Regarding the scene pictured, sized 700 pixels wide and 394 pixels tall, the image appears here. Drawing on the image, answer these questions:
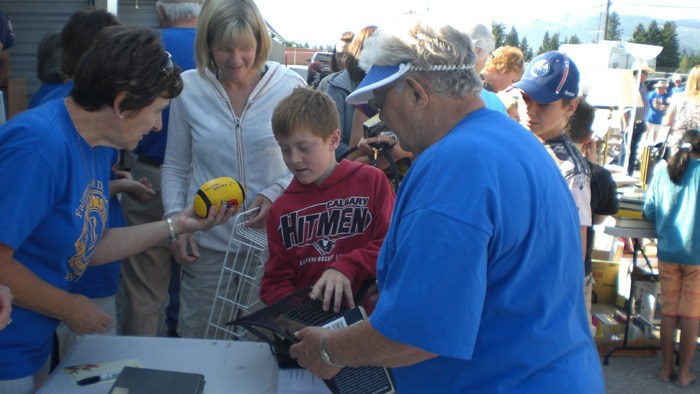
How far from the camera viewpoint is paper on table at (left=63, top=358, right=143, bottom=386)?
1811 mm

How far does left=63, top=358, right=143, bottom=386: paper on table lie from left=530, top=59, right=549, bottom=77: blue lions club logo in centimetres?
213

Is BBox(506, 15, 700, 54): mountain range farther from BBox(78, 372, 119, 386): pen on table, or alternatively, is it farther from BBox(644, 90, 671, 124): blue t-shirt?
BBox(78, 372, 119, 386): pen on table

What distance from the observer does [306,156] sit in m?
2.29

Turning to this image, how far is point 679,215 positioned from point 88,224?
12.8ft

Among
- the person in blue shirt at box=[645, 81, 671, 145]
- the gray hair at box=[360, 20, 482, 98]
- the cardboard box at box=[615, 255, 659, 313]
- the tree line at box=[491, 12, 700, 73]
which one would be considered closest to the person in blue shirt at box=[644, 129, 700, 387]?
the cardboard box at box=[615, 255, 659, 313]

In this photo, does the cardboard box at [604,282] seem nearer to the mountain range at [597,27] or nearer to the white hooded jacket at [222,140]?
the white hooded jacket at [222,140]

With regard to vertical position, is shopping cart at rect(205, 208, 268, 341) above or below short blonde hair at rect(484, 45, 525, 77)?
below

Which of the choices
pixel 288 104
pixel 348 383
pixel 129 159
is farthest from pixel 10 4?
pixel 348 383

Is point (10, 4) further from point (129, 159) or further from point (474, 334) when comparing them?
point (474, 334)

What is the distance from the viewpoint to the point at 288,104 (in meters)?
2.32

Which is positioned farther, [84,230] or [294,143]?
[294,143]

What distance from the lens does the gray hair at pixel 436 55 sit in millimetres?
1433

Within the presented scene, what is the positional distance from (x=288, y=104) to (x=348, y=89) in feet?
5.10

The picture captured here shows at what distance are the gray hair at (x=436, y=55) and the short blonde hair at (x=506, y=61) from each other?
3.36m
